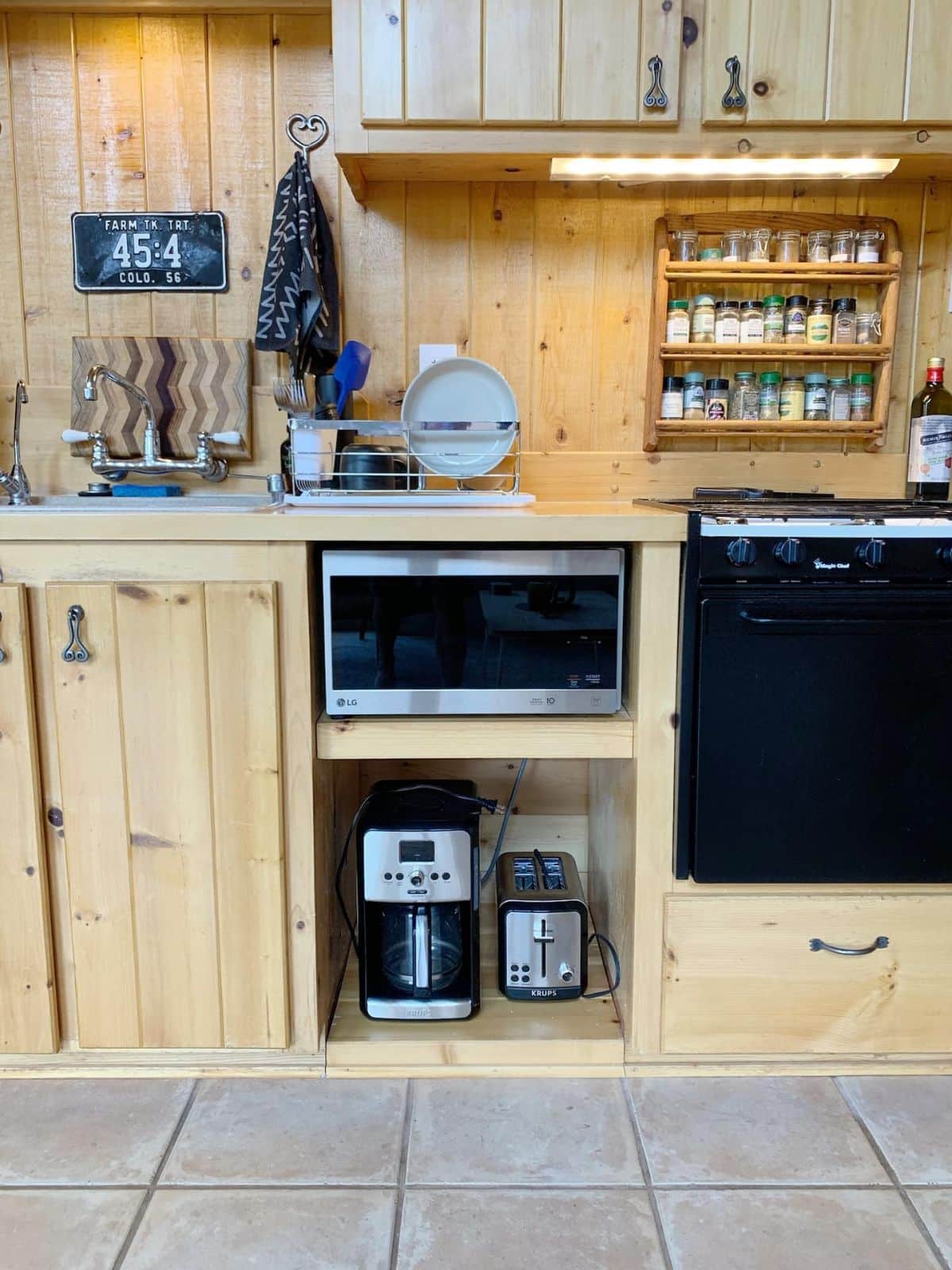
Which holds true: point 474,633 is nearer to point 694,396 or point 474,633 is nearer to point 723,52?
point 694,396

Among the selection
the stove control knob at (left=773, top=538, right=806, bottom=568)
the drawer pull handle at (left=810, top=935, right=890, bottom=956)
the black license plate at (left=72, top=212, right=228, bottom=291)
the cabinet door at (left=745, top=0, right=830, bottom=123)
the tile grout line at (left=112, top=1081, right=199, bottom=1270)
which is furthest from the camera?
the black license plate at (left=72, top=212, right=228, bottom=291)

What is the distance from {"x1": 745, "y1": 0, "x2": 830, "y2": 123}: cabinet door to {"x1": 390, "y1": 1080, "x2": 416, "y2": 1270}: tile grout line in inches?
68.5

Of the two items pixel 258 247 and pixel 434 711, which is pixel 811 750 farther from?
pixel 258 247

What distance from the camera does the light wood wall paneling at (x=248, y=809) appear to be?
4.52 feet

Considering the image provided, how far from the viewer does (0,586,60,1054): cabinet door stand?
138 centimetres

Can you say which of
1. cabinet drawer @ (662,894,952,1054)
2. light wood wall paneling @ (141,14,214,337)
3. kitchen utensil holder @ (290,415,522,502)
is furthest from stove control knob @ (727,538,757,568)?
light wood wall paneling @ (141,14,214,337)

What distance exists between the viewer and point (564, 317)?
1924 mm

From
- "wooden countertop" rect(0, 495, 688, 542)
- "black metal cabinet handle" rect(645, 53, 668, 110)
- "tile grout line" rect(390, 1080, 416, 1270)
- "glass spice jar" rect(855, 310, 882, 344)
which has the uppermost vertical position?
"black metal cabinet handle" rect(645, 53, 668, 110)

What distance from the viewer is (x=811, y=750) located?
1.40 meters

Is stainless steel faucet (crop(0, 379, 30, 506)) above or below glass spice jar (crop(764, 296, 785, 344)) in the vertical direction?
below

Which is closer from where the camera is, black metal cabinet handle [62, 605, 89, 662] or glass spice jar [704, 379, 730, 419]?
black metal cabinet handle [62, 605, 89, 662]

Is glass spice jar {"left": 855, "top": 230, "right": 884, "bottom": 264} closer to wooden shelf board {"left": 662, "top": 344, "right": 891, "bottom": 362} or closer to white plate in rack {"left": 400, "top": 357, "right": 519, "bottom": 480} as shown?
wooden shelf board {"left": 662, "top": 344, "right": 891, "bottom": 362}

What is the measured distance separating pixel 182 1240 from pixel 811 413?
1.79 metres

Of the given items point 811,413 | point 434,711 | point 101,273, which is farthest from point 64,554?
point 811,413
